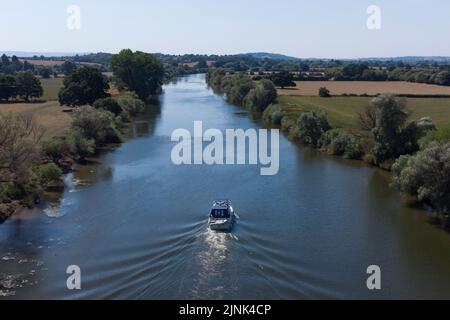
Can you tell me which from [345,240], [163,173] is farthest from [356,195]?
[163,173]

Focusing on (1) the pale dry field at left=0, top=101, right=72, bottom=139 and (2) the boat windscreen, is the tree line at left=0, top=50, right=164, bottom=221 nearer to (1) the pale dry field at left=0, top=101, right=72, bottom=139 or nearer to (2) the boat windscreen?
(1) the pale dry field at left=0, top=101, right=72, bottom=139

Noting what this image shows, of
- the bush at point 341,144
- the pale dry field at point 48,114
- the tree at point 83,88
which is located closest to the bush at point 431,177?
the bush at point 341,144

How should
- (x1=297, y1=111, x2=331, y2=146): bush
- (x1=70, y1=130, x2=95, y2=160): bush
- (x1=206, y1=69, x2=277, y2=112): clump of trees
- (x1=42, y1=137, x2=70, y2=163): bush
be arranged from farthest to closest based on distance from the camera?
(x1=206, y1=69, x2=277, y2=112): clump of trees, (x1=297, y1=111, x2=331, y2=146): bush, (x1=70, y1=130, x2=95, y2=160): bush, (x1=42, y1=137, x2=70, y2=163): bush

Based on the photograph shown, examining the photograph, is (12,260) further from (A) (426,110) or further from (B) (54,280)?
(A) (426,110)

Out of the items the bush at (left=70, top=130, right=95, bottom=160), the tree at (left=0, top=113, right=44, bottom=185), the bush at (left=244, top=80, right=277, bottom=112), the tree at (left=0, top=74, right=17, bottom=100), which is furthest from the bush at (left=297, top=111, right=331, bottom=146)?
the tree at (left=0, top=74, right=17, bottom=100)

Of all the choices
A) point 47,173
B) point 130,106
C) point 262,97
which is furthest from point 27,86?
point 47,173

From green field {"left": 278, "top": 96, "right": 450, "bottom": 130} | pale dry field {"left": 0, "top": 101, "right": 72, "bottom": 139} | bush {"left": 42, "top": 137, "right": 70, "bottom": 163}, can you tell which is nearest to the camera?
bush {"left": 42, "top": 137, "right": 70, "bottom": 163}
